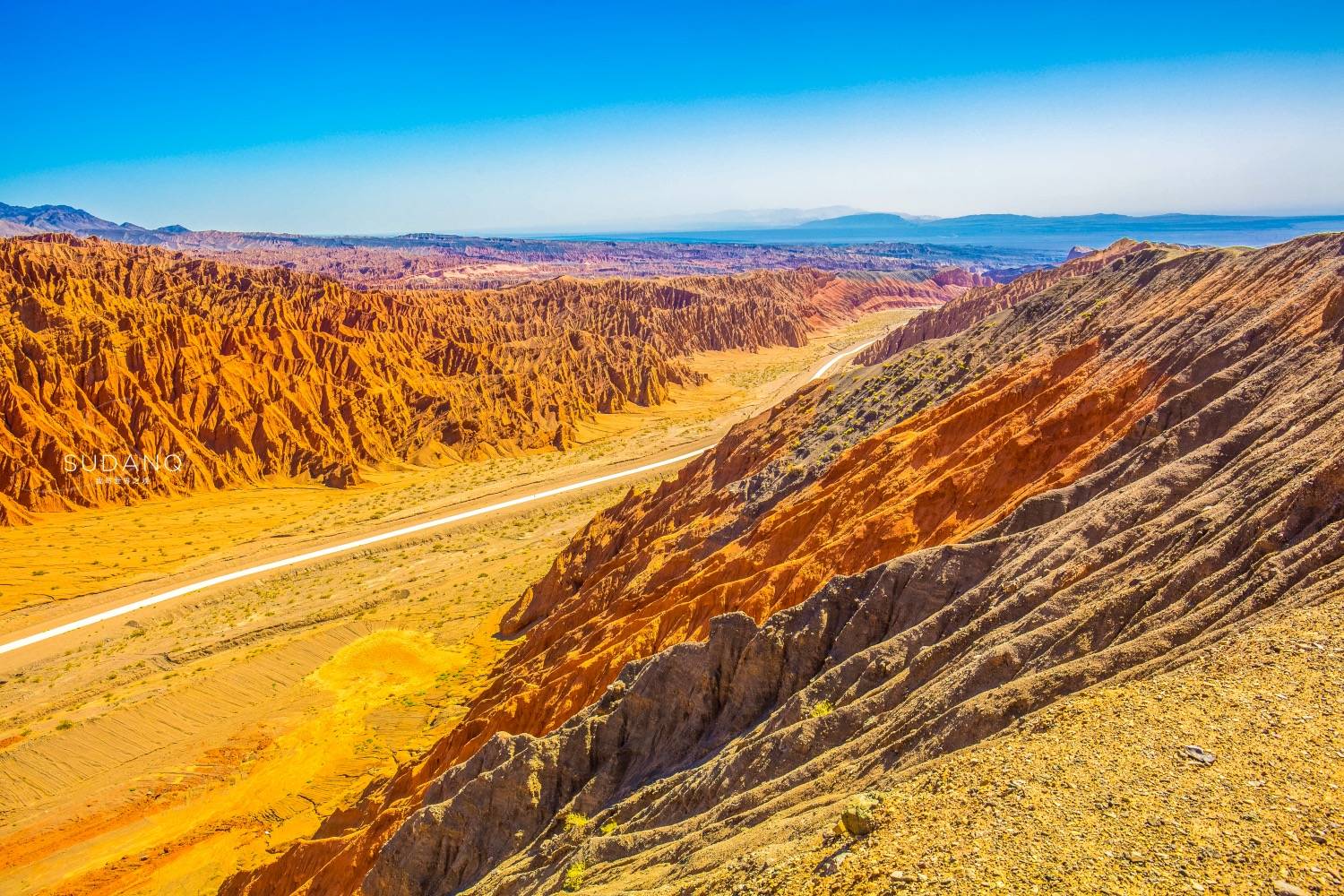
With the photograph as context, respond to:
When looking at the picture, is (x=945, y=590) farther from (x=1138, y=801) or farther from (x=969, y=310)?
(x=969, y=310)

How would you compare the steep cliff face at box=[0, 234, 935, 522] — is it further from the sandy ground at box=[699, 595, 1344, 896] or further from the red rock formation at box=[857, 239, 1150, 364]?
the sandy ground at box=[699, 595, 1344, 896]

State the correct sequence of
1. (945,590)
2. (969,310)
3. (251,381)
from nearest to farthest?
(945,590), (251,381), (969,310)

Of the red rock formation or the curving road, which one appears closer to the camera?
the curving road

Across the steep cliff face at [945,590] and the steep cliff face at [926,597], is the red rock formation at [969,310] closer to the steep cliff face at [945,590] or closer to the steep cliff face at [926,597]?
the steep cliff face at [926,597]

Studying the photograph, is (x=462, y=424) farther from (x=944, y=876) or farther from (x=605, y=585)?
(x=944, y=876)

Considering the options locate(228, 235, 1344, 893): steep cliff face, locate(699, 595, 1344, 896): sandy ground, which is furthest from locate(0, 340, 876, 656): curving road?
locate(699, 595, 1344, 896): sandy ground

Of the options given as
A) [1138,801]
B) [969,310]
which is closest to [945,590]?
[1138,801]
